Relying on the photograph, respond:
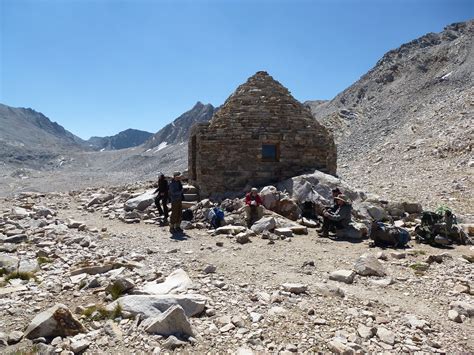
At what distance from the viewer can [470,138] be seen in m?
24.2

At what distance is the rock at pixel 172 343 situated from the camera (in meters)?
4.29

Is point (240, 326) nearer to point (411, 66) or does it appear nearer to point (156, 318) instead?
point (156, 318)

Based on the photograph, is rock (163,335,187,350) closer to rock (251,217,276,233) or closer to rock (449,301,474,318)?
rock (449,301,474,318)

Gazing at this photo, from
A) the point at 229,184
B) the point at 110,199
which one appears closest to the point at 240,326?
the point at 229,184

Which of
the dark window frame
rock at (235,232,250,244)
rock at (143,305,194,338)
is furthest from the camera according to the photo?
the dark window frame

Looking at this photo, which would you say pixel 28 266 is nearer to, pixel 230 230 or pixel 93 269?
pixel 93 269

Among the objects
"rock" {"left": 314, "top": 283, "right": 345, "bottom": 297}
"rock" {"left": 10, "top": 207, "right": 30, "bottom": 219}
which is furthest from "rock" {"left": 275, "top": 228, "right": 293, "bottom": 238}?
"rock" {"left": 10, "top": 207, "right": 30, "bottom": 219}

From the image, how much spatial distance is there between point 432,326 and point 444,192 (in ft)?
43.0

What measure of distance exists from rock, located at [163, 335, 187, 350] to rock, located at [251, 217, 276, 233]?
5.75 metres

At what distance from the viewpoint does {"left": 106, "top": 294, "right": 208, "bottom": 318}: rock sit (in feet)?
16.1

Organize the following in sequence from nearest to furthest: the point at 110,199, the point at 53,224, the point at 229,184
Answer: the point at 53,224
the point at 229,184
the point at 110,199

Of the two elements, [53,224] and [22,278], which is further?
[53,224]

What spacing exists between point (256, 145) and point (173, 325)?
9969mm

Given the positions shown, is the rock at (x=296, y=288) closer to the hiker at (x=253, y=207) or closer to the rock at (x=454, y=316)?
the rock at (x=454, y=316)
